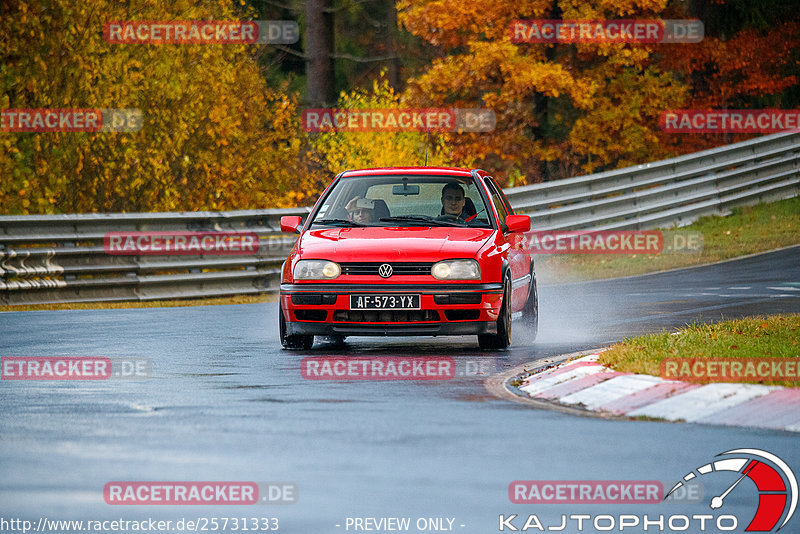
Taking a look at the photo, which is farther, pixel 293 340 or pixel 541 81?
→ pixel 541 81

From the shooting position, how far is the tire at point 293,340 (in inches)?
579

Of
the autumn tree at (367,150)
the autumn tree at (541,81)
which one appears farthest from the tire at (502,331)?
the autumn tree at (541,81)

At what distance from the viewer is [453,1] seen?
37.4 metres

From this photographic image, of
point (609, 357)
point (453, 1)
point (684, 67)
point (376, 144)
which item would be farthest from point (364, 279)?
point (684, 67)

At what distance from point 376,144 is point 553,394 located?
909 inches

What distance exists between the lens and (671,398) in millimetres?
10789

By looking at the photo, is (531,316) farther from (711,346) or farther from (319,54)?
(319,54)

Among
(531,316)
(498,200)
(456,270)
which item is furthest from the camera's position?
(531,316)

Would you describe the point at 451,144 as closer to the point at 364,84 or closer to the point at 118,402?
the point at 364,84

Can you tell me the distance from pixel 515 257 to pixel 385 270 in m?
1.80

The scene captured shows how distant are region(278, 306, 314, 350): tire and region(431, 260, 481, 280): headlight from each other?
55.8 inches

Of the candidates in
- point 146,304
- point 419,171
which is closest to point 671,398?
point 419,171

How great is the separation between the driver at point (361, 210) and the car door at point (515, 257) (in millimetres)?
1213

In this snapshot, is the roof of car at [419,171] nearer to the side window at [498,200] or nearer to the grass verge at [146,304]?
the side window at [498,200]
